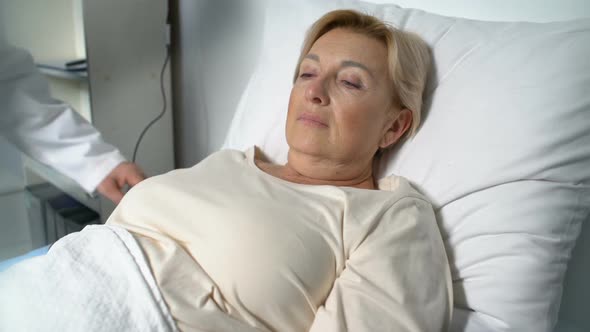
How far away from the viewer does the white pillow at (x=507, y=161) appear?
2.00 feet

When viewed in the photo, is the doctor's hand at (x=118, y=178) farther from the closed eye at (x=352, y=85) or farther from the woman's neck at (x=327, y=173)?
the closed eye at (x=352, y=85)

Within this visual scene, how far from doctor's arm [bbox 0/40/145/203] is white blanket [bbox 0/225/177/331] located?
1.39 feet

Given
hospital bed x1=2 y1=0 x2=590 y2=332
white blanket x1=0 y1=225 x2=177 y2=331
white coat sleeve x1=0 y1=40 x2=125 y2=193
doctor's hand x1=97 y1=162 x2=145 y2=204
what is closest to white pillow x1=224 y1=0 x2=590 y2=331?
hospital bed x1=2 y1=0 x2=590 y2=332

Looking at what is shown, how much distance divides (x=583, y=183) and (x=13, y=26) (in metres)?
1.42

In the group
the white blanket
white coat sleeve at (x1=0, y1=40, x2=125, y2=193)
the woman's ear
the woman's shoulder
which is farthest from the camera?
white coat sleeve at (x1=0, y1=40, x2=125, y2=193)

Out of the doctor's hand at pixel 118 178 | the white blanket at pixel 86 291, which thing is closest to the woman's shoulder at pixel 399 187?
the white blanket at pixel 86 291

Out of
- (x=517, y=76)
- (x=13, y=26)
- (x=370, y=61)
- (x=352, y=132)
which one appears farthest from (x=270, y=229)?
(x=13, y=26)

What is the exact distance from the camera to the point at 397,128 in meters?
0.83

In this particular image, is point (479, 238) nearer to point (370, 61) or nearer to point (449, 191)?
point (449, 191)

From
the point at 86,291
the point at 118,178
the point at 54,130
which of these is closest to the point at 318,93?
the point at 86,291

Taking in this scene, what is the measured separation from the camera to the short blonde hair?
2.56 feet

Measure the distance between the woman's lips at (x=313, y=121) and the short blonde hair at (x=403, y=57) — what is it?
0.49ft

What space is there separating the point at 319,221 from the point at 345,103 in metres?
0.22

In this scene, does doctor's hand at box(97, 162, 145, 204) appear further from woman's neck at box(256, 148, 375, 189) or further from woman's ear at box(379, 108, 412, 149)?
woman's ear at box(379, 108, 412, 149)
